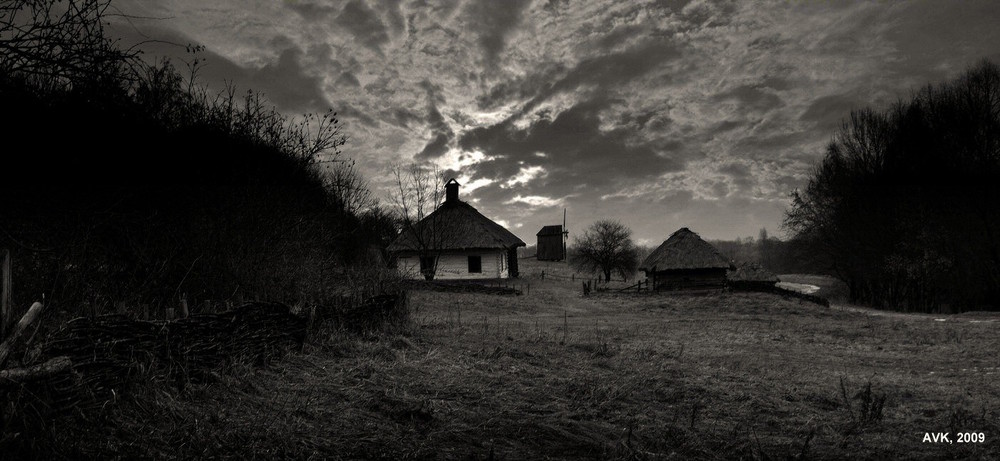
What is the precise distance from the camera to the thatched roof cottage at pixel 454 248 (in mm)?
29016

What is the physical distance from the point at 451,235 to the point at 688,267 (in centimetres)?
1368

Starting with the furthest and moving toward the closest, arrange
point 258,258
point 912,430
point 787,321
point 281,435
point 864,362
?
point 787,321 < point 864,362 < point 258,258 < point 912,430 < point 281,435

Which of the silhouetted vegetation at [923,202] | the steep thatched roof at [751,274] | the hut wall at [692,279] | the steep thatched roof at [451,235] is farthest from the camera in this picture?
the steep thatched roof at [751,274]

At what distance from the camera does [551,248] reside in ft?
200

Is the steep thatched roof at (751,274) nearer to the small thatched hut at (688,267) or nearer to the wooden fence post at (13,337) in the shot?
the small thatched hut at (688,267)

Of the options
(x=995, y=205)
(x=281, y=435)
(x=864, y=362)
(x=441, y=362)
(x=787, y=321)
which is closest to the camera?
(x=281, y=435)

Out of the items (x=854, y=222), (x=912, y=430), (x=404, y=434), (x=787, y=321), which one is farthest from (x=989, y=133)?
(x=404, y=434)

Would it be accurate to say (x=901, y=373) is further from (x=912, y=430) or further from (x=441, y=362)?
(x=441, y=362)

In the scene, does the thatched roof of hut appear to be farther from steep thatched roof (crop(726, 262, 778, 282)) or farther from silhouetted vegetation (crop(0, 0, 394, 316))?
silhouetted vegetation (crop(0, 0, 394, 316))

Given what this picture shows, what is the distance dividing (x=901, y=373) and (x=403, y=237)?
999 inches

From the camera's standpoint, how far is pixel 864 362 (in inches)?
342

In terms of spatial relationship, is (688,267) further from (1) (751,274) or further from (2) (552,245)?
(2) (552,245)

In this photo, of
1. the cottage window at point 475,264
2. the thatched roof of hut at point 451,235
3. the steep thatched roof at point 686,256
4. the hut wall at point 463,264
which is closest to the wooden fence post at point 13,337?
the thatched roof of hut at point 451,235

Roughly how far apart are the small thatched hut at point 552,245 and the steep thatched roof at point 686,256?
100 feet
